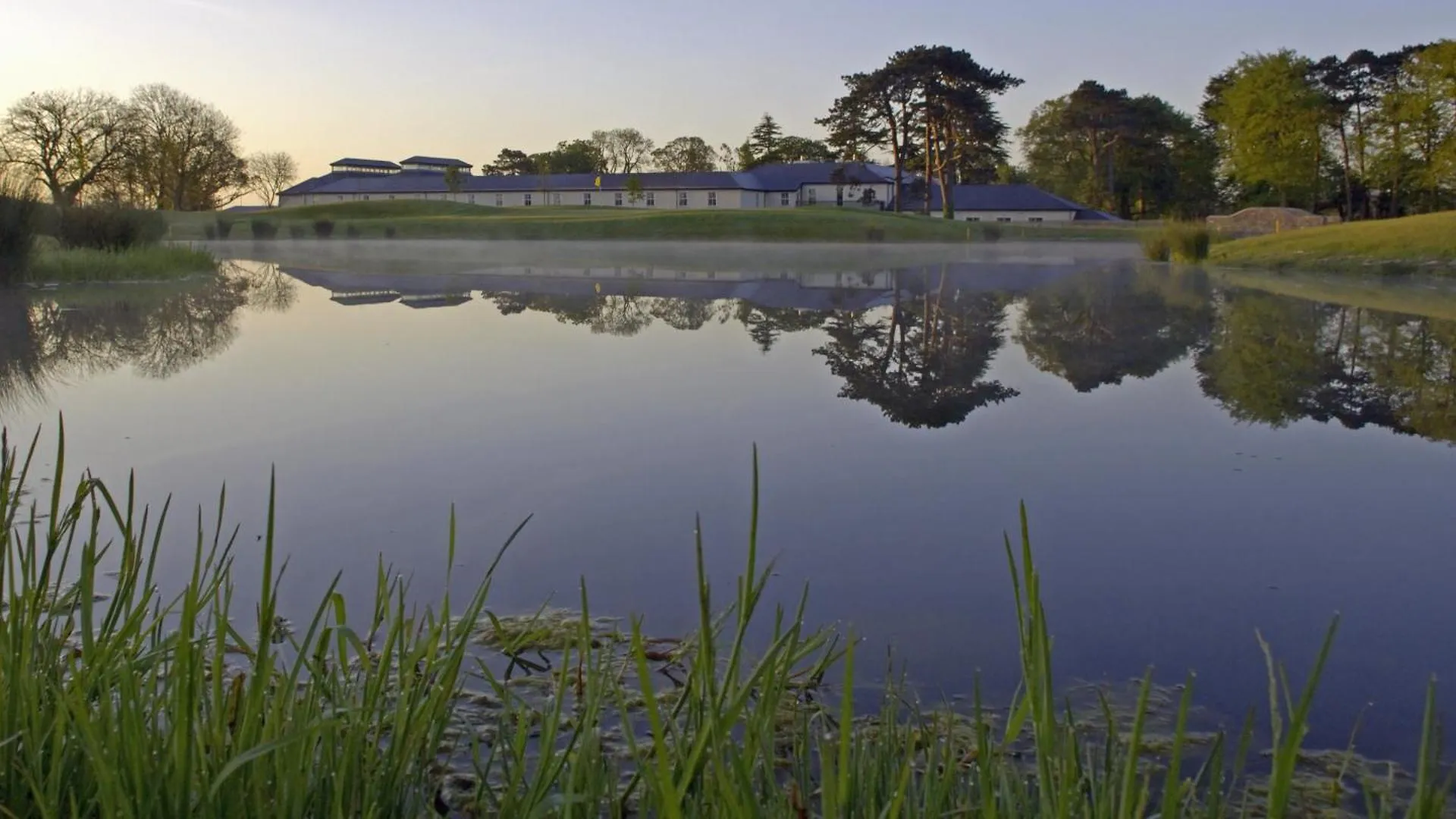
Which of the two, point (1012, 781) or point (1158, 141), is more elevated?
point (1158, 141)

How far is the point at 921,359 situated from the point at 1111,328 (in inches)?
120

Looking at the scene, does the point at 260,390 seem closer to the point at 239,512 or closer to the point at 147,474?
the point at 147,474

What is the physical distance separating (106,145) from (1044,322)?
142 ft

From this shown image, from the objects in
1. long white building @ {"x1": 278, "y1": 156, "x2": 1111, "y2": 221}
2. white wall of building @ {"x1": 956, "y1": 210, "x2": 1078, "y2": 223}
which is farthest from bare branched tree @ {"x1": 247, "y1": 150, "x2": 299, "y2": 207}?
white wall of building @ {"x1": 956, "y1": 210, "x2": 1078, "y2": 223}

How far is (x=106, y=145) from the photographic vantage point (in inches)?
1756

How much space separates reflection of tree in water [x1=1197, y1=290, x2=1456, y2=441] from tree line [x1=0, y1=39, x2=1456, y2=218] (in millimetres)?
32909

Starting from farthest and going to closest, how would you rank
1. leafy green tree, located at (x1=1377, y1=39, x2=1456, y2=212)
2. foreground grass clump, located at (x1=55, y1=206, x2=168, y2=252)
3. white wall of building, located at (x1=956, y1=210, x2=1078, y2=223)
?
white wall of building, located at (x1=956, y1=210, x2=1078, y2=223), leafy green tree, located at (x1=1377, y1=39, x2=1456, y2=212), foreground grass clump, located at (x1=55, y1=206, x2=168, y2=252)

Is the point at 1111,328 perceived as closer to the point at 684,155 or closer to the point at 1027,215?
the point at 1027,215

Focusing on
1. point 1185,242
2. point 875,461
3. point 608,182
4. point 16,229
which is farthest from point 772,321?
point 608,182

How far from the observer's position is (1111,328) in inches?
415

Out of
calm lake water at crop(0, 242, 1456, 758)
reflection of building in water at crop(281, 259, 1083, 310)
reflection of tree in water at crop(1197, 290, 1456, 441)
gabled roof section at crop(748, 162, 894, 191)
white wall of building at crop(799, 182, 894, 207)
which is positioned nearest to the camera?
calm lake water at crop(0, 242, 1456, 758)

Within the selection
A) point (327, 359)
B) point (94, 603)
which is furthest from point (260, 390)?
point (94, 603)

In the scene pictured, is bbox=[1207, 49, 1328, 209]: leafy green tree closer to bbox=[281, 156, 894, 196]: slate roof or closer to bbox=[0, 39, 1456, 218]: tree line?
bbox=[0, 39, 1456, 218]: tree line

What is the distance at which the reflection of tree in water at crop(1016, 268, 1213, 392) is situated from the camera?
7.93 meters
